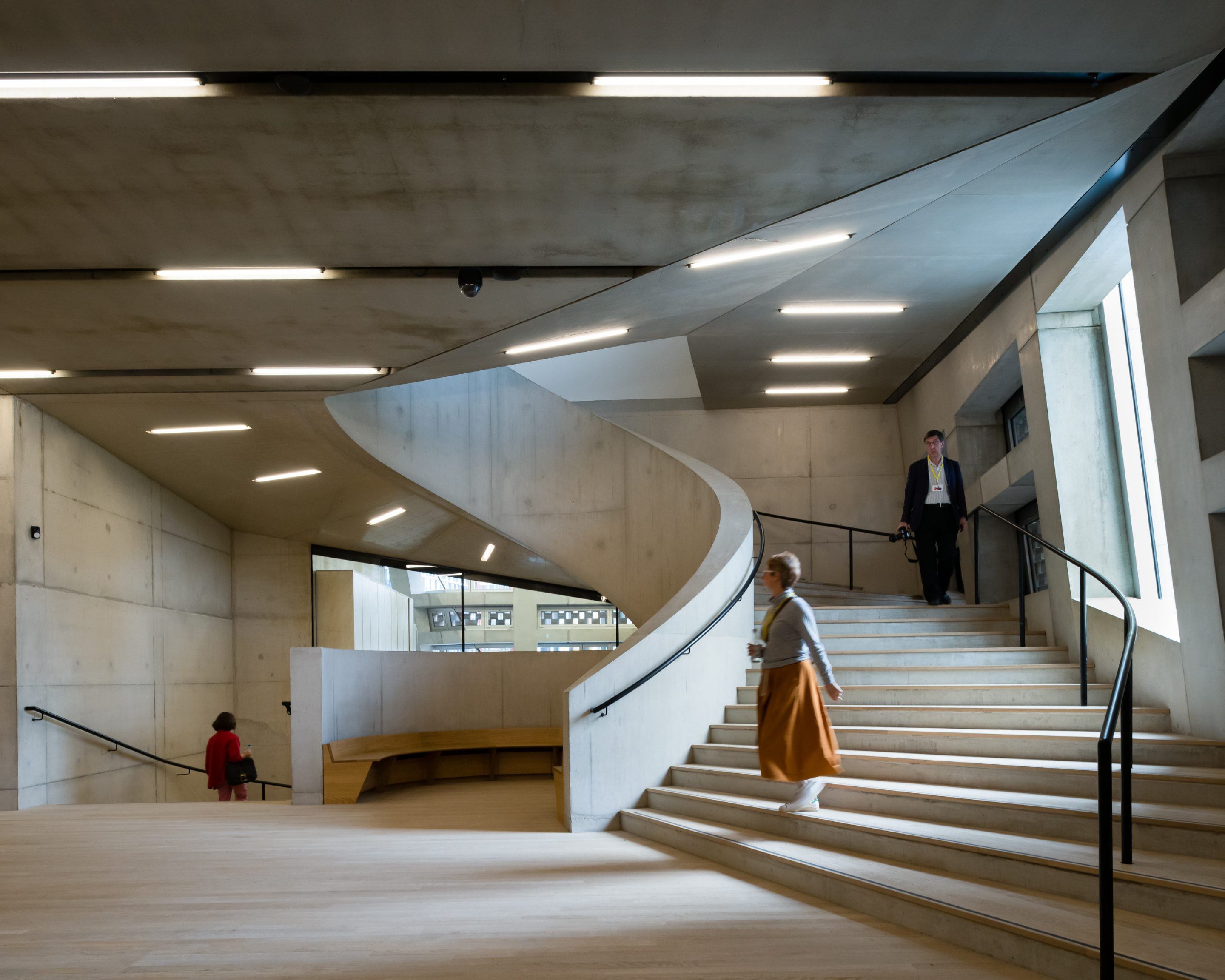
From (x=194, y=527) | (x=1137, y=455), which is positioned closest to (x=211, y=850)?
(x=1137, y=455)

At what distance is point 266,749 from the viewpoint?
14.4m

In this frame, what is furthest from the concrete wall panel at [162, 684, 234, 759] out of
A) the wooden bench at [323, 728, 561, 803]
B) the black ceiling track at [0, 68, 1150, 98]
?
the black ceiling track at [0, 68, 1150, 98]

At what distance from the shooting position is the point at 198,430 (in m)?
9.97

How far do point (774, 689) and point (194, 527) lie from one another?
1075 centimetres

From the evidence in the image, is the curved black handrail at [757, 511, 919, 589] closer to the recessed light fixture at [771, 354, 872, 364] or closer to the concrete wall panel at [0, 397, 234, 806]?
the recessed light fixture at [771, 354, 872, 364]

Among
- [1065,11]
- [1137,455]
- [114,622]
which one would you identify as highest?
[1065,11]

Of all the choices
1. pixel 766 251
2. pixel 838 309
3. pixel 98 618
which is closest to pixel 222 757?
pixel 98 618

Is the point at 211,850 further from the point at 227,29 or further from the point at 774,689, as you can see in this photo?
the point at 227,29

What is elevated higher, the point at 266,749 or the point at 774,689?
the point at 774,689

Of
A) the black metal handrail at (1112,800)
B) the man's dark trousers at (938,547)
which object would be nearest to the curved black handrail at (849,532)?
the man's dark trousers at (938,547)

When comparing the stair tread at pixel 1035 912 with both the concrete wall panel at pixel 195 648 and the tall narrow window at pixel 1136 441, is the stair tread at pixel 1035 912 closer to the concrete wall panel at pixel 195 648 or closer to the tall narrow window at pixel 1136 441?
the tall narrow window at pixel 1136 441

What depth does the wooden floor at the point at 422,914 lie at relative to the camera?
3.30 meters

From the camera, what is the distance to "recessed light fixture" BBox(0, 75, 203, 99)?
4.08 metres

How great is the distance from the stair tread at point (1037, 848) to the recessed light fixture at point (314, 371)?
516 centimetres
